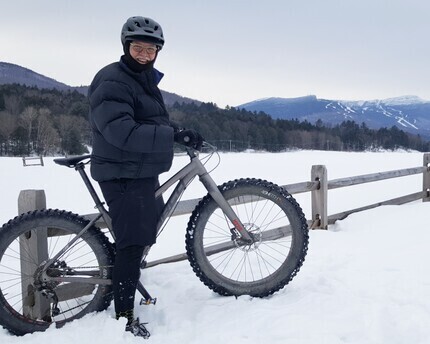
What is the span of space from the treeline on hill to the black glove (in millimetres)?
42552

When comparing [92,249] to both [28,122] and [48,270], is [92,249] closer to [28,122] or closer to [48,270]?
[48,270]

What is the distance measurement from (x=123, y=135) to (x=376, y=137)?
5205 inches

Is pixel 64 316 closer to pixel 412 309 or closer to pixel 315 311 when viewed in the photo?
pixel 315 311

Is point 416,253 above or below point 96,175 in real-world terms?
below

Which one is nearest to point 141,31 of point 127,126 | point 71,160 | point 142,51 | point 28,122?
point 142,51

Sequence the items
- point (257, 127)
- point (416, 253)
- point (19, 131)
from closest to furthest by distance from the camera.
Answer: point (416, 253) < point (19, 131) < point (257, 127)

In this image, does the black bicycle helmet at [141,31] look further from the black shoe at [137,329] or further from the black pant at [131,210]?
the black shoe at [137,329]

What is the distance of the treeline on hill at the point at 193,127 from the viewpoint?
74.3 metres

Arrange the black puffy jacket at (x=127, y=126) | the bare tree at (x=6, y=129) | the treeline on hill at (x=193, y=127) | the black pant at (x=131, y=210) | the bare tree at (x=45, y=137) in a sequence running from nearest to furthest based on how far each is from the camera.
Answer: the black puffy jacket at (x=127, y=126), the black pant at (x=131, y=210), the bare tree at (x=6, y=129), the bare tree at (x=45, y=137), the treeline on hill at (x=193, y=127)

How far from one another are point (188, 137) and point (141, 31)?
2.41 feet

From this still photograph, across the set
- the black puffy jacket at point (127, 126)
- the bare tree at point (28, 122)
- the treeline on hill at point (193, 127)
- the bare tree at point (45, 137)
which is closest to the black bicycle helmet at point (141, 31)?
the black puffy jacket at point (127, 126)

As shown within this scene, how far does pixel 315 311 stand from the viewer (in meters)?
2.74

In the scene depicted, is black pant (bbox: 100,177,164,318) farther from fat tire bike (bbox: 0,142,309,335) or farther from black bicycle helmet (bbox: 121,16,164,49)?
black bicycle helmet (bbox: 121,16,164,49)

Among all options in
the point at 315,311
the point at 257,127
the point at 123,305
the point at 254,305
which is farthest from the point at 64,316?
the point at 257,127
